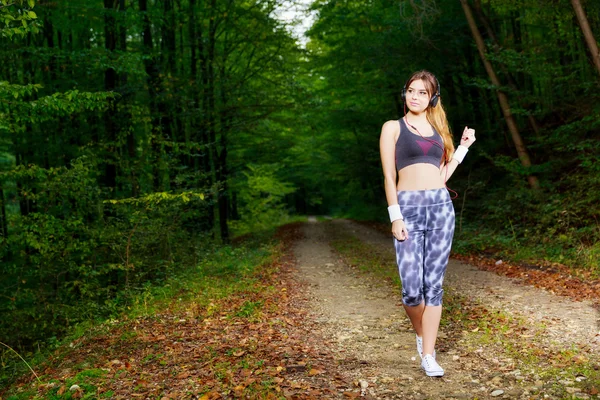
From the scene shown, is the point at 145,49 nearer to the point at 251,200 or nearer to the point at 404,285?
the point at 404,285

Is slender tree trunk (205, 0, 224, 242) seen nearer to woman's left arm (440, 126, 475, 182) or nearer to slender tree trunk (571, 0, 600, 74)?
slender tree trunk (571, 0, 600, 74)

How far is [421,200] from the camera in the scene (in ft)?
11.3

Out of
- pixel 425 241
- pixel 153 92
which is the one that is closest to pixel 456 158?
pixel 425 241

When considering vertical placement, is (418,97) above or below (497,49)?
below

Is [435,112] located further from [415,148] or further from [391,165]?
[391,165]

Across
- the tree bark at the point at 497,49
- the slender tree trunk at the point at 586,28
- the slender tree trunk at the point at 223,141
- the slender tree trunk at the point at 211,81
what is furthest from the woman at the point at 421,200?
the slender tree trunk at the point at 211,81

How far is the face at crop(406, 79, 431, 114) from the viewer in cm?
352

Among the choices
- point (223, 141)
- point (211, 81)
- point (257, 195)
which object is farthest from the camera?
point (257, 195)

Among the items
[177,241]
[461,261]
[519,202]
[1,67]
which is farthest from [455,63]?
[1,67]

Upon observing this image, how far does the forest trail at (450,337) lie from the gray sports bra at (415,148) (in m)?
1.67

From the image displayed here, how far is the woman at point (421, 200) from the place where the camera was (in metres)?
3.46

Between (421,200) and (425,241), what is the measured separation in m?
0.33

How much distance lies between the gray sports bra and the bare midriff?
0.04m

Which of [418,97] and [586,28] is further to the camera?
[586,28]
